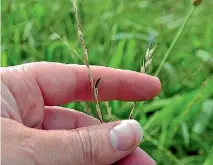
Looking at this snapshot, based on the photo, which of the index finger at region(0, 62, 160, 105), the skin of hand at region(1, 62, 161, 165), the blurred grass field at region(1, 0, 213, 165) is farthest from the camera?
the blurred grass field at region(1, 0, 213, 165)

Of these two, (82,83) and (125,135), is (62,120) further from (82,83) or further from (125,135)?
(125,135)

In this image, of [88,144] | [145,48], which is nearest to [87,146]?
[88,144]

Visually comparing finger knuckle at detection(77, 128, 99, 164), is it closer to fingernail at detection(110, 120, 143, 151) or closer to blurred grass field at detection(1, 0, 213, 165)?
fingernail at detection(110, 120, 143, 151)

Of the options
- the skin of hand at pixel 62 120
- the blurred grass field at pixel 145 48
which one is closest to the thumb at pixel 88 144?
the skin of hand at pixel 62 120

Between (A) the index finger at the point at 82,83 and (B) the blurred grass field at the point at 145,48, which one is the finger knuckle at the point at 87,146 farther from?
(B) the blurred grass field at the point at 145,48

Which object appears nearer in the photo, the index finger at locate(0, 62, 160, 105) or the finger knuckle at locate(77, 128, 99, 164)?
the finger knuckle at locate(77, 128, 99, 164)

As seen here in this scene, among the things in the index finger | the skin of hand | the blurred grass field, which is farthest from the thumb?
the blurred grass field

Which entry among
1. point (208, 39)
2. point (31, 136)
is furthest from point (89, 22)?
point (31, 136)
